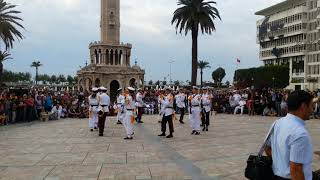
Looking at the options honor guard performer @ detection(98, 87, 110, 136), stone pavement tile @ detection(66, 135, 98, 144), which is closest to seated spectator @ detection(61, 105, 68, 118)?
honor guard performer @ detection(98, 87, 110, 136)

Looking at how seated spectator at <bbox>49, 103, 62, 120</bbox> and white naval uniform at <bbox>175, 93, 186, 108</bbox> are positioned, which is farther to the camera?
seated spectator at <bbox>49, 103, 62, 120</bbox>

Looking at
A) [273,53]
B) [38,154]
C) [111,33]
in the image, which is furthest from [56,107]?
[273,53]

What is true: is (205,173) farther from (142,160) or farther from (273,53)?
(273,53)

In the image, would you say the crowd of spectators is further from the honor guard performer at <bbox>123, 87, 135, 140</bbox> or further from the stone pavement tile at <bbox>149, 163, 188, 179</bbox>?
the stone pavement tile at <bbox>149, 163, 188, 179</bbox>

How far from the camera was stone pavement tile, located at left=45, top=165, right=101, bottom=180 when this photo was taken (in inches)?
400

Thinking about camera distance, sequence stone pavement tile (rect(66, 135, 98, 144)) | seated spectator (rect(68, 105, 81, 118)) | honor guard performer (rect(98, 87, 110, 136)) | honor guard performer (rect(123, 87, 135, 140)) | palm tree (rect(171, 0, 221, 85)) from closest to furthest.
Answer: stone pavement tile (rect(66, 135, 98, 144)) < honor guard performer (rect(123, 87, 135, 140)) < honor guard performer (rect(98, 87, 110, 136)) < seated spectator (rect(68, 105, 81, 118)) < palm tree (rect(171, 0, 221, 85))

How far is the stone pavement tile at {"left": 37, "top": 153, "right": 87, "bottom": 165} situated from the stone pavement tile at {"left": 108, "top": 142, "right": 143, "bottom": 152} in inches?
54.4

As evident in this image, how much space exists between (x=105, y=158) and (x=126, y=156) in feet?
2.08

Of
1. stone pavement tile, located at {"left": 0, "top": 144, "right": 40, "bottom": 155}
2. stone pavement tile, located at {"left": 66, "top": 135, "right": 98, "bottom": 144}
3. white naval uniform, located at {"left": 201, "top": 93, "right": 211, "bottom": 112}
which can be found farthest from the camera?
white naval uniform, located at {"left": 201, "top": 93, "right": 211, "bottom": 112}

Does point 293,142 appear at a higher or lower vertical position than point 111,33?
lower

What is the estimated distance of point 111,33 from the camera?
106m

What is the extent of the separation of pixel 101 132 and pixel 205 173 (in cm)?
932

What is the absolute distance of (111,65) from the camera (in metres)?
112

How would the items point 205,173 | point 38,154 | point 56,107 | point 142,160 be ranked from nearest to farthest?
point 205,173
point 142,160
point 38,154
point 56,107
